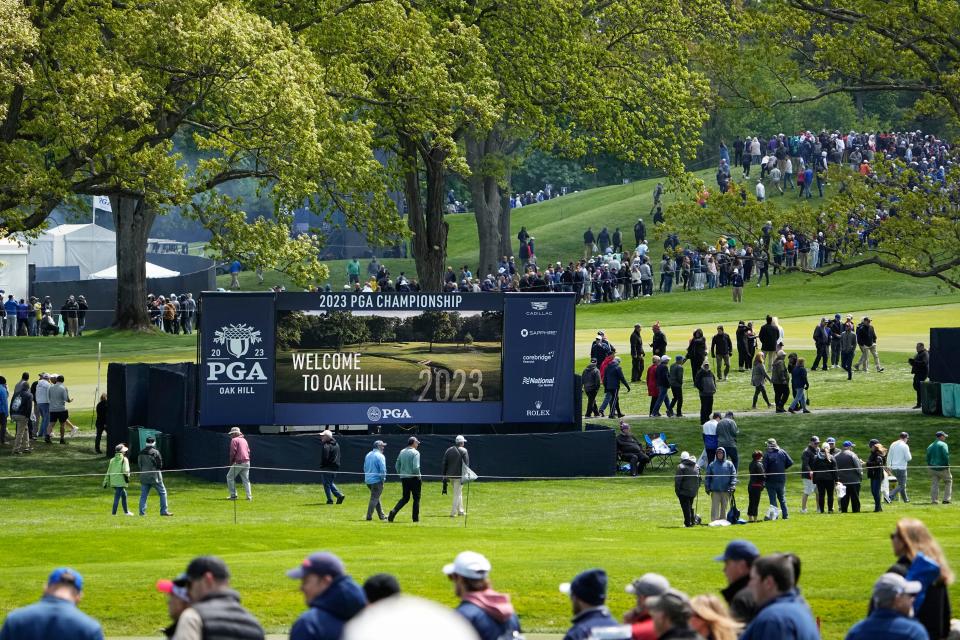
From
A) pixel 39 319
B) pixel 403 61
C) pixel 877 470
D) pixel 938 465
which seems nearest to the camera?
pixel 877 470

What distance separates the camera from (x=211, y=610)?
8680mm

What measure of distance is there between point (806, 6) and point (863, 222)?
537cm

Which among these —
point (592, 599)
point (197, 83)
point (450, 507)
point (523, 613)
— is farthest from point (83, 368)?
point (592, 599)

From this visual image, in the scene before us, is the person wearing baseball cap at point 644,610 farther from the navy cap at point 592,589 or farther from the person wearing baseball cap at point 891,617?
the person wearing baseball cap at point 891,617

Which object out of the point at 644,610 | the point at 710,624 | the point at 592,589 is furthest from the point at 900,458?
the point at 710,624

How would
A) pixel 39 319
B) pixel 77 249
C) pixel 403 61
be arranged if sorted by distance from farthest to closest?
1. pixel 77 249
2. pixel 39 319
3. pixel 403 61

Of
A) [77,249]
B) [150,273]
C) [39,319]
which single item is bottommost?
[39,319]

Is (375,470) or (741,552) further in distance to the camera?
(375,470)

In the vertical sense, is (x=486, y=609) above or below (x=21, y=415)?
below

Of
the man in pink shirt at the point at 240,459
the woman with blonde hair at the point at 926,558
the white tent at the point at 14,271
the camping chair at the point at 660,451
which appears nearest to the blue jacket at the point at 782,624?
the woman with blonde hair at the point at 926,558

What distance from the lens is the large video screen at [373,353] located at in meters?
30.0

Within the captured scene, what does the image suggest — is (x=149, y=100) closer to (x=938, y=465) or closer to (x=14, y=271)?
(x=938, y=465)

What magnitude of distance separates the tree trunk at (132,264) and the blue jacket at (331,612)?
4454 centimetres

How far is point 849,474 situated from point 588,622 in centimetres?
1839
